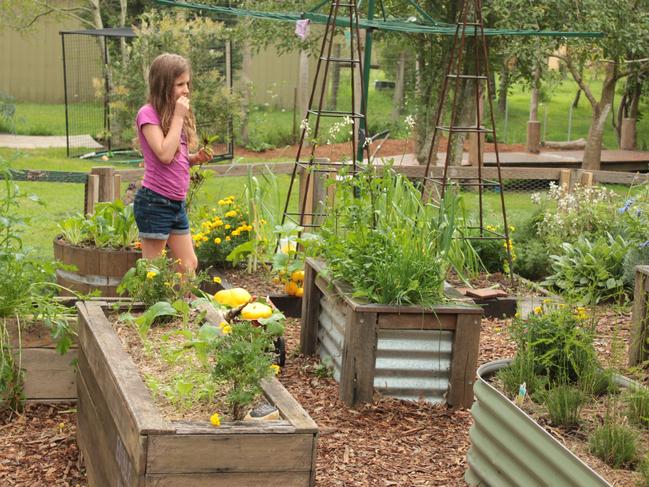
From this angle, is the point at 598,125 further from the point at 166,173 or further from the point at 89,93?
the point at 89,93

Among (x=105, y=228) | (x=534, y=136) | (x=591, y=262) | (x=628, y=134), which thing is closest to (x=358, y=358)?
(x=105, y=228)

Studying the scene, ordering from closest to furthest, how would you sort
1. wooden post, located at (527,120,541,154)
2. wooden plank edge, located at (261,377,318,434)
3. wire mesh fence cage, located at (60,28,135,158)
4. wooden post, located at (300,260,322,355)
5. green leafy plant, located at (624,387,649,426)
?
wooden plank edge, located at (261,377,318,434) → green leafy plant, located at (624,387,649,426) → wooden post, located at (300,260,322,355) → wire mesh fence cage, located at (60,28,135,158) → wooden post, located at (527,120,541,154)

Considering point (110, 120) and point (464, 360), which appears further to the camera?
point (110, 120)

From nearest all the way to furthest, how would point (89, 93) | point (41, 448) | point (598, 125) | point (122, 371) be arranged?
point (122, 371), point (41, 448), point (598, 125), point (89, 93)

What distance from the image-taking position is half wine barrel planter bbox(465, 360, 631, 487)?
3.01 meters

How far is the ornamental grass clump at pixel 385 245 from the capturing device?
4.66 meters

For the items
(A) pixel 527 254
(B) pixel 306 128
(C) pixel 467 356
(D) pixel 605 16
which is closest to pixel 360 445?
(C) pixel 467 356

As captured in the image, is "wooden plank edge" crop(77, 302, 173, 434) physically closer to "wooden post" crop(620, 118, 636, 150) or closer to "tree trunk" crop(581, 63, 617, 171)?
"tree trunk" crop(581, 63, 617, 171)

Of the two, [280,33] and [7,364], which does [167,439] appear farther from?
[280,33]

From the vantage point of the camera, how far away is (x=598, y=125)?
1523 centimetres

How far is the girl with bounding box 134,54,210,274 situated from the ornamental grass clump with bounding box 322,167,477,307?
79 centimetres

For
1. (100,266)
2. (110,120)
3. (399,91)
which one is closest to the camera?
(100,266)

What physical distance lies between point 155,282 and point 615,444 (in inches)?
75.7

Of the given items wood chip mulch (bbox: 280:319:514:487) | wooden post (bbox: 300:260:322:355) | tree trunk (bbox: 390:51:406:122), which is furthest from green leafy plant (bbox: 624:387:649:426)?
tree trunk (bbox: 390:51:406:122)
